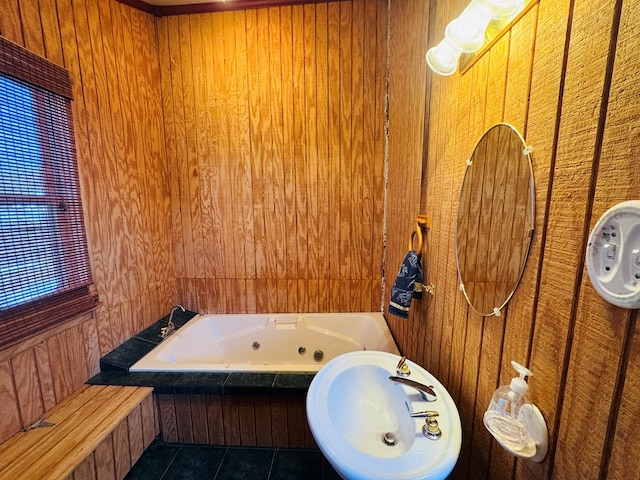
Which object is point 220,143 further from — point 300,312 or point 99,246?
point 300,312

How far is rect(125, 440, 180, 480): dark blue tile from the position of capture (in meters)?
1.56

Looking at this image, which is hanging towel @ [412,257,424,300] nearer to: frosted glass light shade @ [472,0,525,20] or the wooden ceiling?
frosted glass light shade @ [472,0,525,20]

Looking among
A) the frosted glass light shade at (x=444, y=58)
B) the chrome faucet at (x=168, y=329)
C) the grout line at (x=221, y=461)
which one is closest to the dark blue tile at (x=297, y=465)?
the grout line at (x=221, y=461)

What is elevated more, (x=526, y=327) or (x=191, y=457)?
(x=526, y=327)

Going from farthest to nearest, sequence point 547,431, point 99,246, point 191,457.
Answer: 1. point 99,246
2. point 191,457
3. point 547,431

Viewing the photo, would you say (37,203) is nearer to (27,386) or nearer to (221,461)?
(27,386)

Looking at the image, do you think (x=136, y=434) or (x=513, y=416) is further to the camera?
(x=136, y=434)

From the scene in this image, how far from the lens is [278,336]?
2.45 m

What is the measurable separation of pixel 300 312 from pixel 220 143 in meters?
1.65

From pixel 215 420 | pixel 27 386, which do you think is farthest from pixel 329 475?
pixel 27 386

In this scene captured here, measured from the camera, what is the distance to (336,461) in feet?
2.34

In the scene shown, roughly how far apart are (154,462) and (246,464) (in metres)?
0.55

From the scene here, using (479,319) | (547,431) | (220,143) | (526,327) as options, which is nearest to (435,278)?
(479,319)

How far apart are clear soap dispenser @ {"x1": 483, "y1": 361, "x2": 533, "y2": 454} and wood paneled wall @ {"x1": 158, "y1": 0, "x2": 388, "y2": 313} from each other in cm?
179
